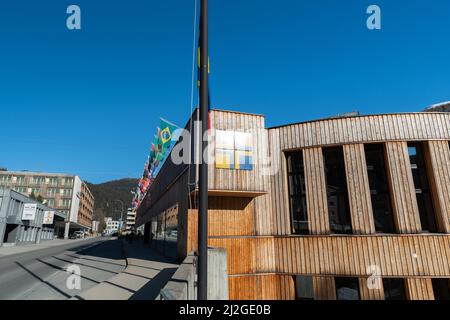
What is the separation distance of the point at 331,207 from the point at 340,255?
7.73 ft

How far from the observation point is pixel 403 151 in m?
13.3

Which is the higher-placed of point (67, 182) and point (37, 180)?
point (37, 180)

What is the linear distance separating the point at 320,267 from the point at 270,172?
5189 millimetres

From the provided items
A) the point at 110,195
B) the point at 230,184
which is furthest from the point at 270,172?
the point at 110,195

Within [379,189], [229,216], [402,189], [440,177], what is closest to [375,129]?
[379,189]

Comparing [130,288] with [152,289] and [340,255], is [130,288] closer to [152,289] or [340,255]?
[152,289]

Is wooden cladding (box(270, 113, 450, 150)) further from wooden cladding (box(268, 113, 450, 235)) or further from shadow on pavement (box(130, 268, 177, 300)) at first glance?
shadow on pavement (box(130, 268, 177, 300))

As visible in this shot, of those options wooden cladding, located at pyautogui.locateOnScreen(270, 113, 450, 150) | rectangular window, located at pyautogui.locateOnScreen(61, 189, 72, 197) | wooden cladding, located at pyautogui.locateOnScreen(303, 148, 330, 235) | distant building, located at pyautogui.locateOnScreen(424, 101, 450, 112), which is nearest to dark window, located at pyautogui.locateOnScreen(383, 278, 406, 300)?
wooden cladding, located at pyautogui.locateOnScreen(303, 148, 330, 235)

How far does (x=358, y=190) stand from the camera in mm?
13227

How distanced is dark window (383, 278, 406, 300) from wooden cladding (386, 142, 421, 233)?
2307mm

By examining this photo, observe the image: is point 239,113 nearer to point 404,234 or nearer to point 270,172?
point 270,172

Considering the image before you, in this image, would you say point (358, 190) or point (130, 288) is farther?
point (358, 190)

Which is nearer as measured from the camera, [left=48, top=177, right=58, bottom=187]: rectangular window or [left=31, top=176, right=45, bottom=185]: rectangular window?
[left=31, top=176, right=45, bottom=185]: rectangular window

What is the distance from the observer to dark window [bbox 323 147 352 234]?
525 inches
